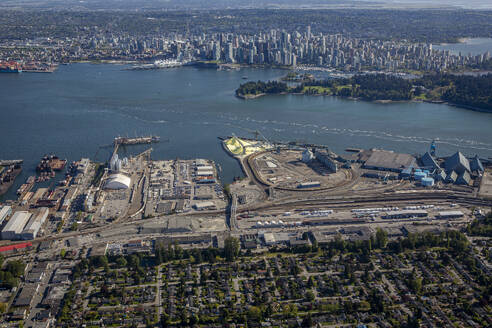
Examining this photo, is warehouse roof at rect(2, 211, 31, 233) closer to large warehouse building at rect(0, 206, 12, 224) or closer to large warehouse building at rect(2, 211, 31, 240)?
large warehouse building at rect(2, 211, 31, 240)

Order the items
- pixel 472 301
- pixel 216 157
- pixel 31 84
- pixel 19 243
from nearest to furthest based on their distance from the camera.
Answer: pixel 472 301, pixel 19 243, pixel 216 157, pixel 31 84

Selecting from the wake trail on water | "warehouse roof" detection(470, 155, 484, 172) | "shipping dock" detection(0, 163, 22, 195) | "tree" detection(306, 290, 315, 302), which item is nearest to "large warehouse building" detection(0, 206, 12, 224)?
"shipping dock" detection(0, 163, 22, 195)

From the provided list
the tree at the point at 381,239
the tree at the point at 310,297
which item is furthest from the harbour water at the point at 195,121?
the tree at the point at 310,297

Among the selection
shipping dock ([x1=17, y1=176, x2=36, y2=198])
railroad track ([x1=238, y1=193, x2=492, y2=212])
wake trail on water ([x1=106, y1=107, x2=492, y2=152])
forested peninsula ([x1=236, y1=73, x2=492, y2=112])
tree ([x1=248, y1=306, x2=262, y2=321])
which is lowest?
shipping dock ([x1=17, y1=176, x2=36, y2=198])

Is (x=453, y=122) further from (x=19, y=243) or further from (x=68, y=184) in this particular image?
(x=19, y=243)

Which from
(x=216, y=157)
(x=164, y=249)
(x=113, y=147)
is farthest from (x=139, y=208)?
(x=113, y=147)

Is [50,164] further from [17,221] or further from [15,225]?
[15,225]
